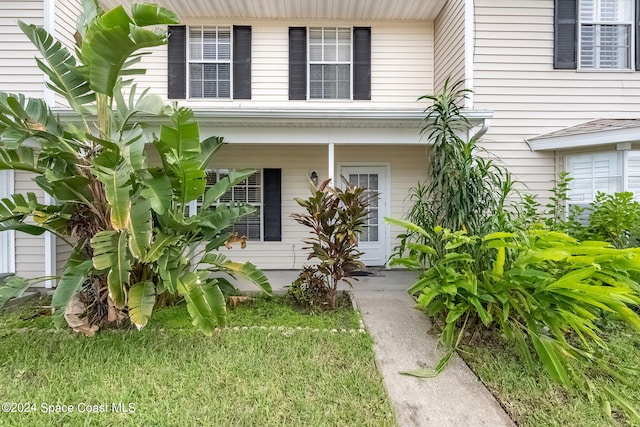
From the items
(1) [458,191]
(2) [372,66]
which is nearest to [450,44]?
(2) [372,66]

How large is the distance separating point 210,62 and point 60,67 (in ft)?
13.2

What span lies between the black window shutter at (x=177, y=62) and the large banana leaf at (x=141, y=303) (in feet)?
16.3

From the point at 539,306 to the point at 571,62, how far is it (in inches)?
214

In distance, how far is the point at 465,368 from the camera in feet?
10.5

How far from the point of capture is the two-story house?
17.6 ft

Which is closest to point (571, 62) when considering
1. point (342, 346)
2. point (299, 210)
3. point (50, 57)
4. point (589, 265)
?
point (589, 265)

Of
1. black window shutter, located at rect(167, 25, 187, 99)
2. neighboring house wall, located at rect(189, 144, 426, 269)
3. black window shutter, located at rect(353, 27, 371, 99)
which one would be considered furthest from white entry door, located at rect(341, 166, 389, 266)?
black window shutter, located at rect(167, 25, 187, 99)

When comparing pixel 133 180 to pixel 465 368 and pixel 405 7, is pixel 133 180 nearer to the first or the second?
pixel 465 368

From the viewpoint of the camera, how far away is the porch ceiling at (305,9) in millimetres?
6539

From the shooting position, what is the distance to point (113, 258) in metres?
3.19

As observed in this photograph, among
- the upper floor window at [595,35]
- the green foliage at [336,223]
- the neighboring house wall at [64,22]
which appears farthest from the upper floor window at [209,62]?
the upper floor window at [595,35]

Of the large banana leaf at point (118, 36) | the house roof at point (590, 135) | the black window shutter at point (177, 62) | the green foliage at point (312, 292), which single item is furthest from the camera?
the black window shutter at point (177, 62)

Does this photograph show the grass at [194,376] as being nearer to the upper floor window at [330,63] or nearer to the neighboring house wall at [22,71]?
the neighboring house wall at [22,71]

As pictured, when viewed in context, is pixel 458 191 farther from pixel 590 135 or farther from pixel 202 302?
pixel 590 135
